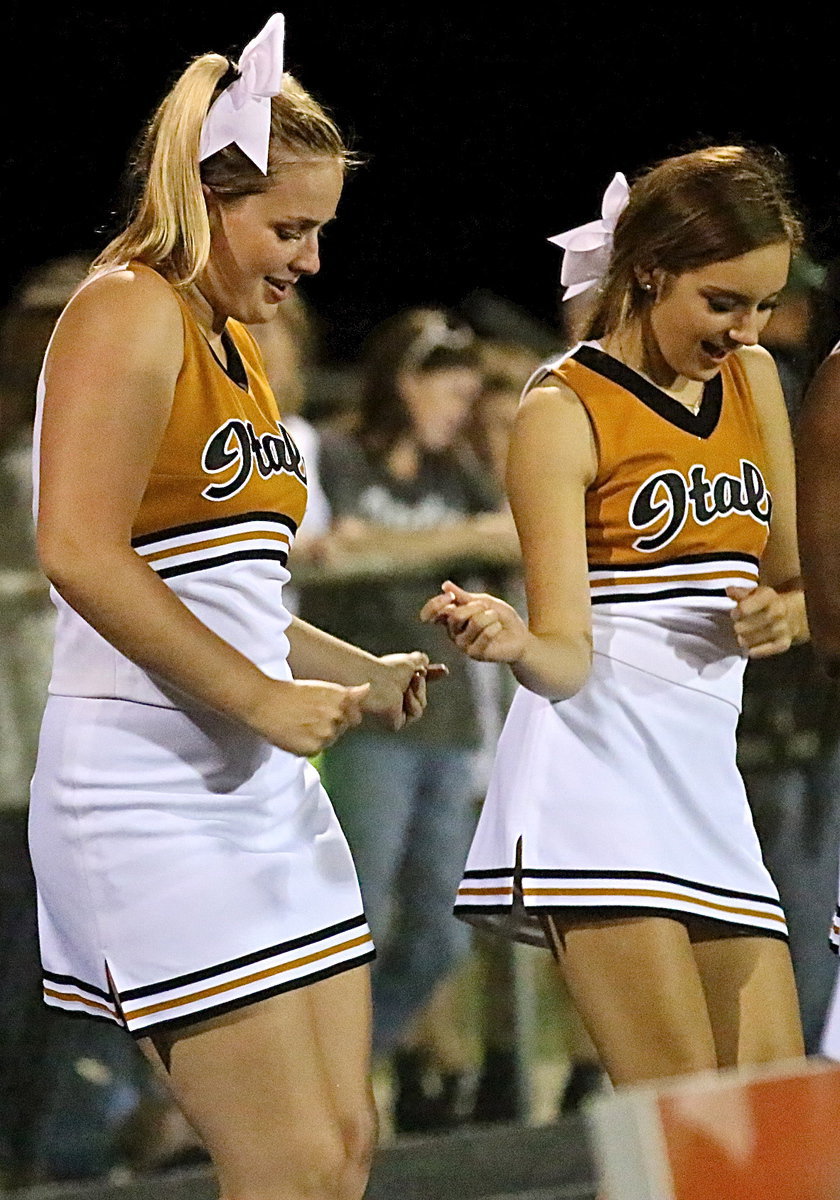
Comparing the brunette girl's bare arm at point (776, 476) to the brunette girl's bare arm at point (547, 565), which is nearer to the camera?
the brunette girl's bare arm at point (547, 565)

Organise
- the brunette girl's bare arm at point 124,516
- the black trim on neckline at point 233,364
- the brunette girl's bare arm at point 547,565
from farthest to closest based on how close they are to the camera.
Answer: the brunette girl's bare arm at point 547,565 < the black trim on neckline at point 233,364 < the brunette girl's bare arm at point 124,516

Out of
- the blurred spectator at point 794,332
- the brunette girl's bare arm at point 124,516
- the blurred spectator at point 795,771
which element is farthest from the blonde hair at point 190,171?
the blurred spectator at point 795,771

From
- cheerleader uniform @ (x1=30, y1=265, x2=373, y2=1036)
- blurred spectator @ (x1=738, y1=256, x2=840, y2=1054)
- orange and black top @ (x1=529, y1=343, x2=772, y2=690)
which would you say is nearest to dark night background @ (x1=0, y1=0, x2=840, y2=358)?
blurred spectator @ (x1=738, y1=256, x2=840, y2=1054)

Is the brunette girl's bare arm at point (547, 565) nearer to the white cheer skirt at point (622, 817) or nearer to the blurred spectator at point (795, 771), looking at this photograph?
the white cheer skirt at point (622, 817)

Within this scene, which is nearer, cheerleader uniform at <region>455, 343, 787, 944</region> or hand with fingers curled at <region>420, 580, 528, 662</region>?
hand with fingers curled at <region>420, 580, 528, 662</region>

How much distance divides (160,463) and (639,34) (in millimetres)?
2838

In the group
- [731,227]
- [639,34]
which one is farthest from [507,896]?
[639,34]

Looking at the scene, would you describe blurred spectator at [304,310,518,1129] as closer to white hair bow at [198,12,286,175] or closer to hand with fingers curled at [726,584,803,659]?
hand with fingers curled at [726,584,803,659]

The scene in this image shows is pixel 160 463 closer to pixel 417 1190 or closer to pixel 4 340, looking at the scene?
pixel 4 340

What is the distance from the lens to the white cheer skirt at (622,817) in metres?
2.52

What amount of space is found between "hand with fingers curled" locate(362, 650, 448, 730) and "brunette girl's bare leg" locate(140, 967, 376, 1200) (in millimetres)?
401

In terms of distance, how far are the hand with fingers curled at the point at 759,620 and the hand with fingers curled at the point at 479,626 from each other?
0.33 m

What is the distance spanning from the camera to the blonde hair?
217 cm

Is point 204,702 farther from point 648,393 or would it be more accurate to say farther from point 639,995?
point 648,393
